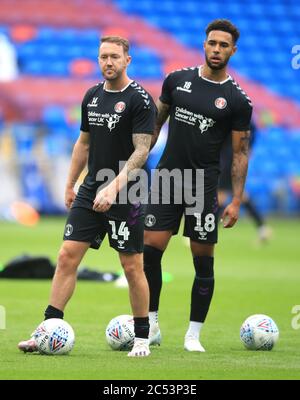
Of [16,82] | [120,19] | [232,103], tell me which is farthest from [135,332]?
[120,19]

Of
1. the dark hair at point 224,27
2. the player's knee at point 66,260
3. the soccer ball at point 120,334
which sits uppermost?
the dark hair at point 224,27

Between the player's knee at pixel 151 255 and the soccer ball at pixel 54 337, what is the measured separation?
113cm

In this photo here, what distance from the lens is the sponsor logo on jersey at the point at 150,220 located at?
7763 millimetres

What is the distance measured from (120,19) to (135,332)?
73.8 ft

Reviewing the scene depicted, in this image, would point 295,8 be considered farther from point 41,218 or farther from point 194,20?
point 41,218

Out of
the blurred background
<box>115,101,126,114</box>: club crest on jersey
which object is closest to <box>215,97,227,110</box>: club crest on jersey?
<box>115,101,126,114</box>: club crest on jersey

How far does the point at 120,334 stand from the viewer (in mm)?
7336

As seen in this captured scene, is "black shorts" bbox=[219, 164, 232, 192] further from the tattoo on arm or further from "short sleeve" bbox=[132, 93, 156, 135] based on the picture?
"short sleeve" bbox=[132, 93, 156, 135]

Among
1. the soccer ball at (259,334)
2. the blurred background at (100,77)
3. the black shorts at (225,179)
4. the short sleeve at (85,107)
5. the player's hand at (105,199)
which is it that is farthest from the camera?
the blurred background at (100,77)

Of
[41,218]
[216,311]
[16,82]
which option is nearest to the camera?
[216,311]

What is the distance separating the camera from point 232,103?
7531 mm

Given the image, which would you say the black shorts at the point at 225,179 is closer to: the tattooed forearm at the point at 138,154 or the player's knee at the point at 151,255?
the player's knee at the point at 151,255

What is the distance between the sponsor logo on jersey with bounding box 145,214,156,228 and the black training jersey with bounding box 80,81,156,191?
768 mm

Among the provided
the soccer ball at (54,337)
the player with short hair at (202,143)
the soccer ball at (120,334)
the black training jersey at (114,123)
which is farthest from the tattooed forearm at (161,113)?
the soccer ball at (54,337)
